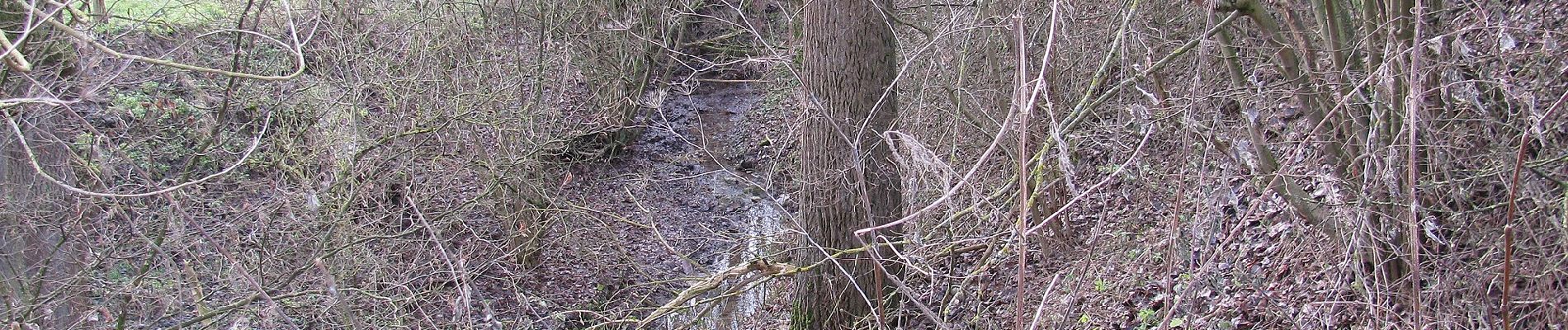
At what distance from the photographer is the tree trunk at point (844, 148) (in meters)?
5.59

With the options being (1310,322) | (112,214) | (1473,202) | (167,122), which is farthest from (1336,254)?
(167,122)

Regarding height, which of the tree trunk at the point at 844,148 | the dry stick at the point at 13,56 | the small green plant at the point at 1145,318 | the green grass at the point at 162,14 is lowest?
the small green plant at the point at 1145,318

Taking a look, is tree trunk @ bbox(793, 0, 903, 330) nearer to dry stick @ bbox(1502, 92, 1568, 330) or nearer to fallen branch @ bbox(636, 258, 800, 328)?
fallen branch @ bbox(636, 258, 800, 328)

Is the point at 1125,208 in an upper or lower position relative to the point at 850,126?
lower

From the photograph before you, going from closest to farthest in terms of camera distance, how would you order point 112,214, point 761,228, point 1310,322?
point 1310,322
point 112,214
point 761,228

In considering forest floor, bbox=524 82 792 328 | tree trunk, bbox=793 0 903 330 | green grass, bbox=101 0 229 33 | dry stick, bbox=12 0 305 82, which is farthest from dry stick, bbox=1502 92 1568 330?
green grass, bbox=101 0 229 33

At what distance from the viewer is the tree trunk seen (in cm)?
559

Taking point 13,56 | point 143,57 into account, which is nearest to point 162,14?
point 143,57

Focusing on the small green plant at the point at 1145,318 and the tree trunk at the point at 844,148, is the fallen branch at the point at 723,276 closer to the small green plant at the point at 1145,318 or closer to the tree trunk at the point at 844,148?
the tree trunk at the point at 844,148

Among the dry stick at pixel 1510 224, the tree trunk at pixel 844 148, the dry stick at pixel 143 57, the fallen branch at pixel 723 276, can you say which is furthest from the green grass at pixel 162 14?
the dry stick at pixel 1510 224

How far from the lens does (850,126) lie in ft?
18.4

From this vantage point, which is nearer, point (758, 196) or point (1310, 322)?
point (1310, 322)

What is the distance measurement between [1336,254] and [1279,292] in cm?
74

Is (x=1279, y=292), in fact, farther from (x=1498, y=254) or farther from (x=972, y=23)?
(x=972, y=23)
